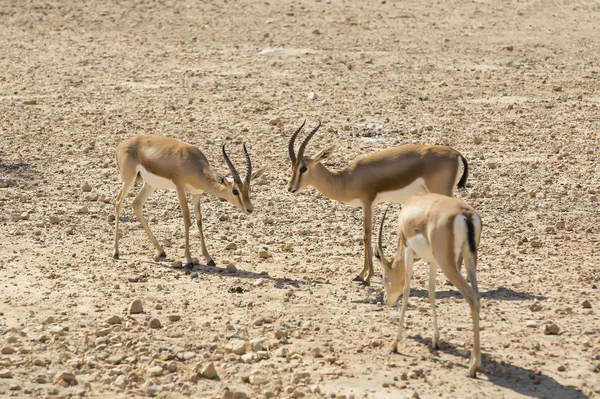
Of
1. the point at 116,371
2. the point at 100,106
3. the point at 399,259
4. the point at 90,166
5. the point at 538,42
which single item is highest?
the point at 538,42

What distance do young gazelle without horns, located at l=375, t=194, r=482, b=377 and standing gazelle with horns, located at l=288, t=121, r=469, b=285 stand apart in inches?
66.1

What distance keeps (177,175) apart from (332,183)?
169cm

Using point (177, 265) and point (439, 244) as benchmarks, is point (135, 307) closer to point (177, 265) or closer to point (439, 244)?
point (177, 265)

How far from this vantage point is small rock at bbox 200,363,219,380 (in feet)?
27.3

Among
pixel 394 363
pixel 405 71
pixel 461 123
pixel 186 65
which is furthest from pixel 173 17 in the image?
pixel 394 363

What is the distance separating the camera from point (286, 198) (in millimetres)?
13539

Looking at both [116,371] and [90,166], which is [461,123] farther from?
Result: [116,371]

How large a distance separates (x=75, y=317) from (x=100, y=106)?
8892mm

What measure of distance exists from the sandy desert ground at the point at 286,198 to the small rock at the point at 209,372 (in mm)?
74

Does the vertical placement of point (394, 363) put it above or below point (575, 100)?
below

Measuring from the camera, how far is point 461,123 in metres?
16.7

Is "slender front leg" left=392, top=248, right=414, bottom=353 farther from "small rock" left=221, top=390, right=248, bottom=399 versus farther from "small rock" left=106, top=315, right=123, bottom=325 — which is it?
"small rock" left=106, top=315, right=123, bottom=325

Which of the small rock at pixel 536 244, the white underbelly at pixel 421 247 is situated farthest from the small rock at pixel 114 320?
the small rock at pixel 536 244

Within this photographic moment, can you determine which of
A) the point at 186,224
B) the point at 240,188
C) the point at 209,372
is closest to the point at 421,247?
the point at 209,372
